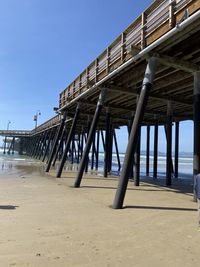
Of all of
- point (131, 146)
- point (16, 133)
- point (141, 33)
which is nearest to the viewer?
point (131, 146)

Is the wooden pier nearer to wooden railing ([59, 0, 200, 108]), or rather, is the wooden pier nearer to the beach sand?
wooden railing ([59, 0, 200, 108])

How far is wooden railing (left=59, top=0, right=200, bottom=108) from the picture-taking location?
890cm

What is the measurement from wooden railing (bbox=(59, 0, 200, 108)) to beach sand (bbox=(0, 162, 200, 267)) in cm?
531

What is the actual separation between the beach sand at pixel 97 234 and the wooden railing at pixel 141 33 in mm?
5310

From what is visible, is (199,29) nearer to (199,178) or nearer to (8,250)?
(199,178)

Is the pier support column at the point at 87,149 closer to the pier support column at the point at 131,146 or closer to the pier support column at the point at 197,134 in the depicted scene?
the pier support column at the point at 131,146

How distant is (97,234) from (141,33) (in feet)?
24.2

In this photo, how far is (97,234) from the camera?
5.83 m

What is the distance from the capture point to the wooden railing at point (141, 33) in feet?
29.2

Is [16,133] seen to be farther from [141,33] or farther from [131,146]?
[131,146]

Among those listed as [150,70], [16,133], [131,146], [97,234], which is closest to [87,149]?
[131,146]

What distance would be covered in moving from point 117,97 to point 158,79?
451 cm

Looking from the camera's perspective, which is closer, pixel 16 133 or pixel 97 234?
pixel 97 234

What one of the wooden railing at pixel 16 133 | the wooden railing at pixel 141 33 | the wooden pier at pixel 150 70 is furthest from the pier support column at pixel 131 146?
the wooden railing at pixel 16 133
